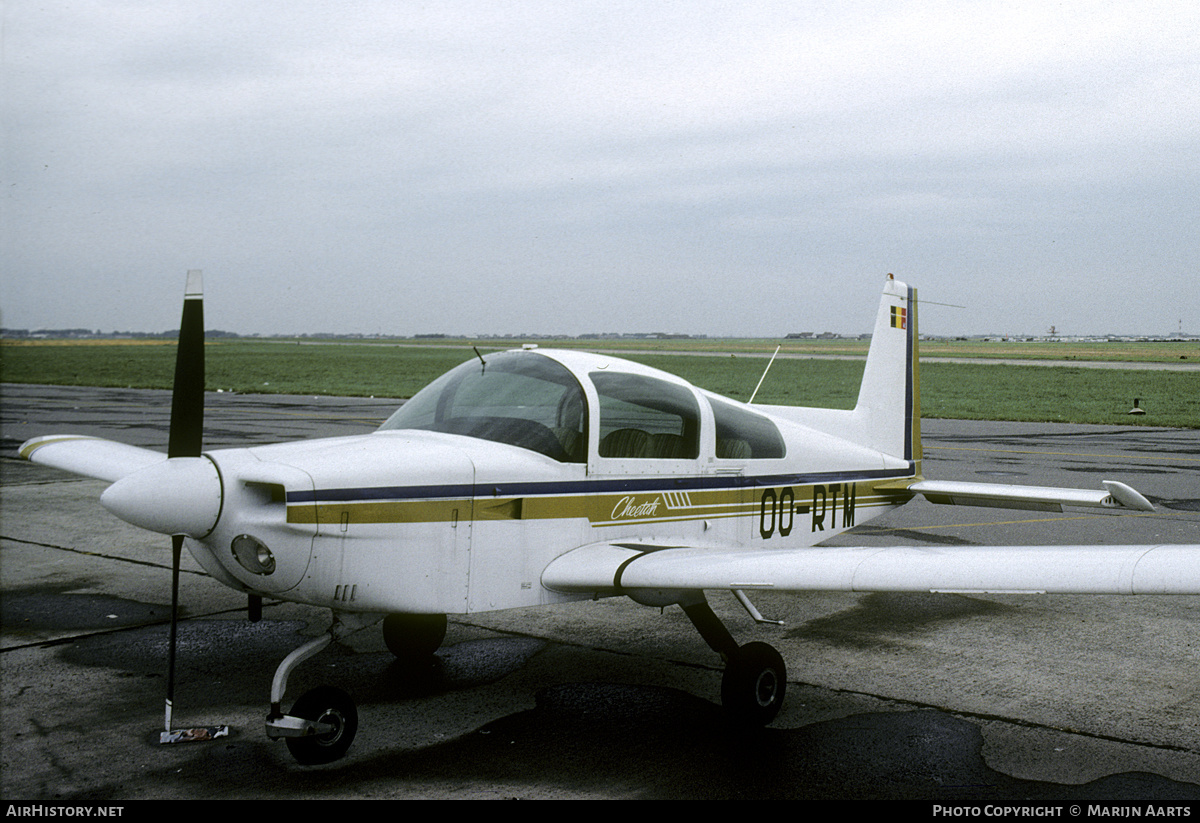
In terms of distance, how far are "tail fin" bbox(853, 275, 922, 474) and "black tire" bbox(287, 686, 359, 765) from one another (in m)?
4.46

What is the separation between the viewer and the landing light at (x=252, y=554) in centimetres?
448

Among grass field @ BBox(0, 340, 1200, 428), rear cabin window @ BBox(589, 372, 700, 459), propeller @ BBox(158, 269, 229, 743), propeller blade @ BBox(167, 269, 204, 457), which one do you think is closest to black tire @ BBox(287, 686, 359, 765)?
propeller @ BBox(158, 269, 229, 743)

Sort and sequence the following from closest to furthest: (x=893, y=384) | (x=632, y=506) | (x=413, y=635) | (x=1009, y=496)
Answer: (x=632, y=506)
(x=413, y=635)
(x=1009, y=496)
(x=893, y=384)

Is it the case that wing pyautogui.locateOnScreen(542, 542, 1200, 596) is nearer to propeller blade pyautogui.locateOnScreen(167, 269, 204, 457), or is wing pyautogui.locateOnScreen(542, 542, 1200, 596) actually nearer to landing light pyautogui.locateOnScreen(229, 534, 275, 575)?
landing light pyautogui.locateOnScreen(229, 534, 275, 575)

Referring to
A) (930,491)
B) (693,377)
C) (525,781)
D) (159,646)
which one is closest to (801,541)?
(930,491)

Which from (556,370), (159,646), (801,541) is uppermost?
(556,370)

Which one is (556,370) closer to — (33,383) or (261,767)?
(261,767)

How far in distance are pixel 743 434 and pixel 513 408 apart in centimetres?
164

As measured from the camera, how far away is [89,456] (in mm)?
7738

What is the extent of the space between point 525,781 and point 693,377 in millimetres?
45581

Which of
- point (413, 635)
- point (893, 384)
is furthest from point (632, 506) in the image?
point (893, 384)

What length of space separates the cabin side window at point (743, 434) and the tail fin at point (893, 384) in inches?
54.5

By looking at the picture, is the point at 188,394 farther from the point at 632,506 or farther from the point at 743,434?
the point at 743,434

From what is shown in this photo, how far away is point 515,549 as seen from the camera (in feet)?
16.9
